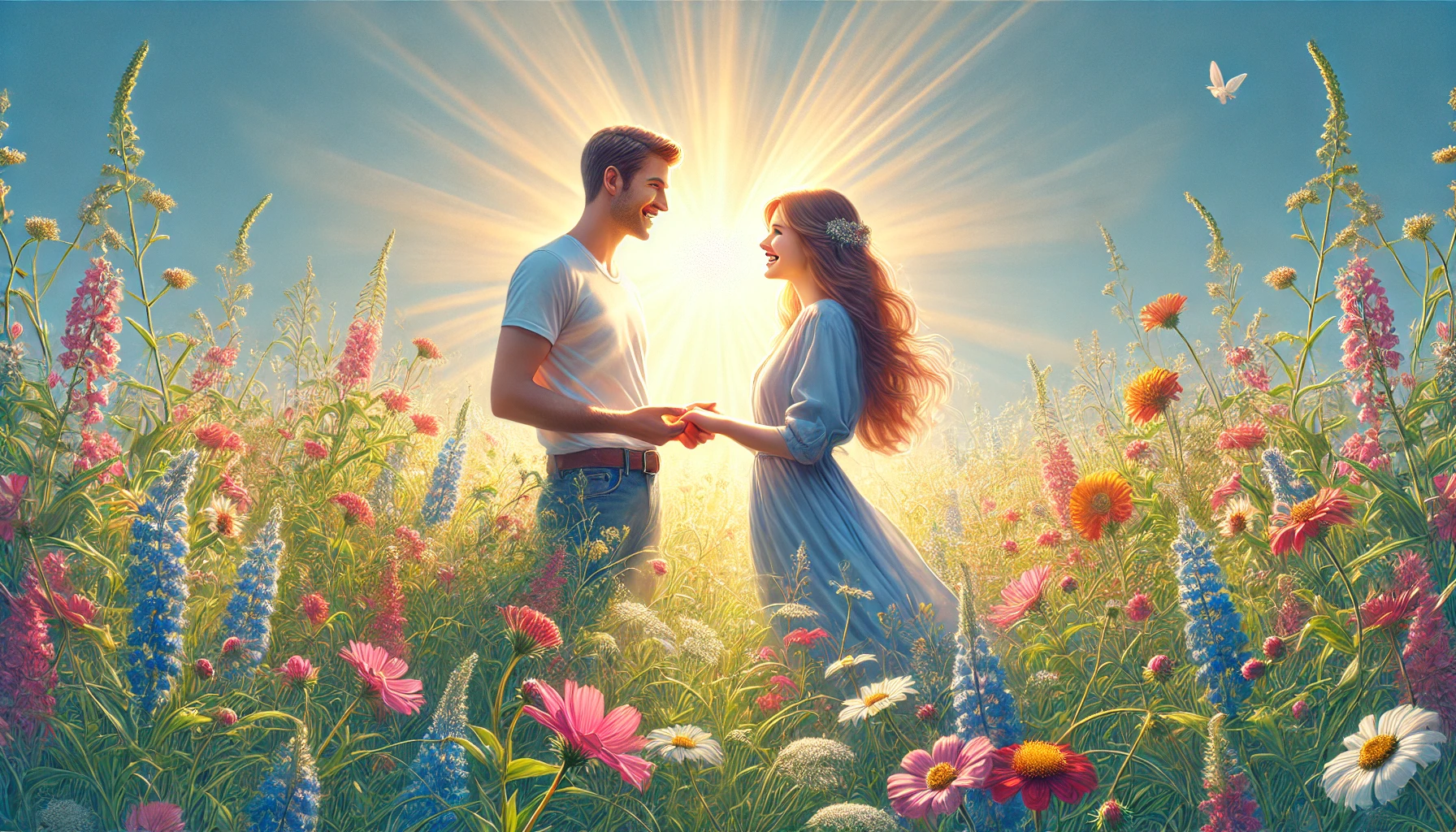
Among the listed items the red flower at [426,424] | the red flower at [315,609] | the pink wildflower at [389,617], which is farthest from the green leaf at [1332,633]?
the red flower at [426,424]

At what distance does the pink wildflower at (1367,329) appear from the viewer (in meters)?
2.16

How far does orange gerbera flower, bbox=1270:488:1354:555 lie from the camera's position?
72.3 inches

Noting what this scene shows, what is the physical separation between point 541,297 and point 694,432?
2.64ft

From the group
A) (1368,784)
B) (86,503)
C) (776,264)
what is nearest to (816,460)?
(776,264)

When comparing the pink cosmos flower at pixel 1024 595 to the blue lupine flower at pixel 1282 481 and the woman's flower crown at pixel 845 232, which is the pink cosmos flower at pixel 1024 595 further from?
the woman's flower crown at pixel 845 232

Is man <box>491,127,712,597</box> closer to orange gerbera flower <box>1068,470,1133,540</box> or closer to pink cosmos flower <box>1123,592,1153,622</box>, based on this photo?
orange gerbera flower <box>1068,470,1133,540</box>

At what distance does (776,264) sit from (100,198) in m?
2.26

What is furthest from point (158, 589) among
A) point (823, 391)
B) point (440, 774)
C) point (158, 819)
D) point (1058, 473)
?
point (1058, 473)

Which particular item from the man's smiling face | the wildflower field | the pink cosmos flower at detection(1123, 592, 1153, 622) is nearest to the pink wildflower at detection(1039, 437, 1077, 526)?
the wildflower field

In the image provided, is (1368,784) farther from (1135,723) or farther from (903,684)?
(903,684)

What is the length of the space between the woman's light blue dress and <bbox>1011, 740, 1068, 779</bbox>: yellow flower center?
123cm

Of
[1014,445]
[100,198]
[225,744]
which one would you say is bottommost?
[225,744]

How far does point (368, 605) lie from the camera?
2443 mm

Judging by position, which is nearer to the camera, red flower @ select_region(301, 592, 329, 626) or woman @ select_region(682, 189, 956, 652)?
red flower @ select_region(301, 592, 329, 626)
